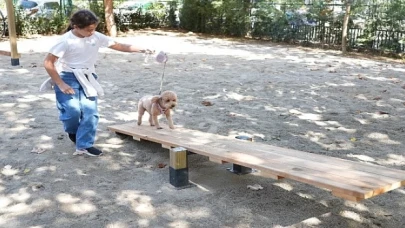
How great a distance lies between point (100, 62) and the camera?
453 inches

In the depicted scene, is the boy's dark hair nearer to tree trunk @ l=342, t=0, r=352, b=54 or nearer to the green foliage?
tree trunk @ l=342, t=0, r=352, b=54

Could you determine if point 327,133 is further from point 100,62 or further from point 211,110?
point 100,62

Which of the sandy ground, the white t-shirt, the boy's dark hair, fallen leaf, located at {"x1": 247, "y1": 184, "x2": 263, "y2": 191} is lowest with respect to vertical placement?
fallen leaf, located at {"x1": 247, "y1": 184, "x2": 263, "y2": 191}

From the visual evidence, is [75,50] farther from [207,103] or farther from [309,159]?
[207,103]

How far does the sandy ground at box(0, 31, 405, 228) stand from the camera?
3555 millimetres

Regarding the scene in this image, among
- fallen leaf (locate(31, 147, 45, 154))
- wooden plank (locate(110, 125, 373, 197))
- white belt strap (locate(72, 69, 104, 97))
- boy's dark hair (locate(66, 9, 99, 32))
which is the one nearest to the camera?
wooden plank (locate(110, 125, 373, 197))

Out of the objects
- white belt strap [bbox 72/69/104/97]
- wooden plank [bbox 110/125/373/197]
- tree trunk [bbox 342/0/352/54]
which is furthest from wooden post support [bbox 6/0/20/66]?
tree trunk [bbox 342/0/352/54]

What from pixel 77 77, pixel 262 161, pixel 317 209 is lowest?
pixel 317 209

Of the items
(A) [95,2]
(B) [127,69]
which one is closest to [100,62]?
(B) [127,69]

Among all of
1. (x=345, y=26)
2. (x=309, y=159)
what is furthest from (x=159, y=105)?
(x=345, y=26)

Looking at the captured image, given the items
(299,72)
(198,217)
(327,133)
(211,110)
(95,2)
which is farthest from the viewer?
(95,2)

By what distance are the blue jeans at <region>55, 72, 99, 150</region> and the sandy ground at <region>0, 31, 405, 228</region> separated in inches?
8.8

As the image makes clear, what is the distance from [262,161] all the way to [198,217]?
64 cm

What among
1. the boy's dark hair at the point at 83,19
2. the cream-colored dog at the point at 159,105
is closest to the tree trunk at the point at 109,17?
the cream-colored dog at the point at 159,105
